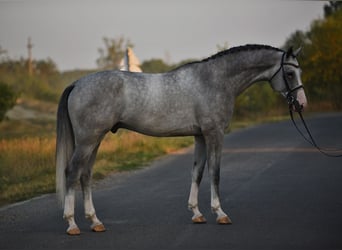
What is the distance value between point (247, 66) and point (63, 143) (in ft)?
9.24

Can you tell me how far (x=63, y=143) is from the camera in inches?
295

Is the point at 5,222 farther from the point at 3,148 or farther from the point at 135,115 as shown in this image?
the point at 3,148

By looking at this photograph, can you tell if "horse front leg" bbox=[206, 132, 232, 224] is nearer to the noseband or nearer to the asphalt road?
the asphalt road

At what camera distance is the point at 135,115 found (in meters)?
7.46

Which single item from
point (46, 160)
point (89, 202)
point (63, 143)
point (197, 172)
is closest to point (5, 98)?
point (46, 160)

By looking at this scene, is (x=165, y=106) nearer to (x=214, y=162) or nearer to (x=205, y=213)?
(x=214, y=162)

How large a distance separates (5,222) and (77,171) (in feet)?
5.15

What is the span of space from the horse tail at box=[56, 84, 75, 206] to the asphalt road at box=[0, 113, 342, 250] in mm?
603

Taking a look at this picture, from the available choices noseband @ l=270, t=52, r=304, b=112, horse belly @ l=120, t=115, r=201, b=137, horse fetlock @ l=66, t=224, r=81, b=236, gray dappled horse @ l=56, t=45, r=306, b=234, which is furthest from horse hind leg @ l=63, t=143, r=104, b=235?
noseband @ l=270, t=52, r=304, b=112

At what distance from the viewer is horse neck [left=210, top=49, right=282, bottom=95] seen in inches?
311

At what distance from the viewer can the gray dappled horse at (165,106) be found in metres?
7.31

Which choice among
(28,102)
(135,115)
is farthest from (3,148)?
(28,102)

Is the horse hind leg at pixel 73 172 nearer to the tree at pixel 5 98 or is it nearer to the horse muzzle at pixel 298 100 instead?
the horse muzzle at pixel 298 100

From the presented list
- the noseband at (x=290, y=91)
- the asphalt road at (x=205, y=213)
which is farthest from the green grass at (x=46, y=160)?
the noseband at (x=290, y=91)
